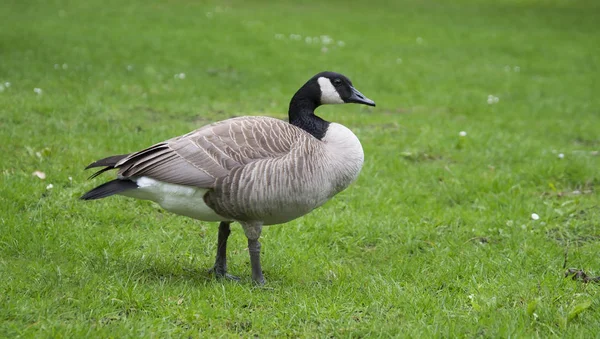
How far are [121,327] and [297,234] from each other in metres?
2.30

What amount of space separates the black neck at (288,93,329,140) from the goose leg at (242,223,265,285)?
863 millimetres

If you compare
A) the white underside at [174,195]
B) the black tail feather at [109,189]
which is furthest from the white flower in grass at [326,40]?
the black tail feather at [109,189]

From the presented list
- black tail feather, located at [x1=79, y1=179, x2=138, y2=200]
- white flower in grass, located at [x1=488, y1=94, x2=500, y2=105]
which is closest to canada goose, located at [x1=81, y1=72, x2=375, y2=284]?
black tail feather, located at [x1=79, y1=179, x2=138, y2=200]

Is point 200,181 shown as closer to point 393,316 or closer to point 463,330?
point 393,316

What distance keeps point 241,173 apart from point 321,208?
2182 mm

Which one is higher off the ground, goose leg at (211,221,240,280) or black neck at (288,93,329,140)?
black neck at (288,93,329,140)

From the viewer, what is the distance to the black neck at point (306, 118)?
195 inches

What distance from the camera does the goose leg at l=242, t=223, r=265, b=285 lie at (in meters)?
4.57

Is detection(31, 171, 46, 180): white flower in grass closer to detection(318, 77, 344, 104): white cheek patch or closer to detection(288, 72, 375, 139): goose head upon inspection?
detection(288, 72, 375, 139): goose head

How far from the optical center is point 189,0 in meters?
22.3

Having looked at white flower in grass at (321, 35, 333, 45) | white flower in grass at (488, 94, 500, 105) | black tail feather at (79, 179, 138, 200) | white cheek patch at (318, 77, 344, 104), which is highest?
white cheek patch at (318, 77, 344, 104)

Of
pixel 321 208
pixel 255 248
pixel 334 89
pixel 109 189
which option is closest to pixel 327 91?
pixel 334 89

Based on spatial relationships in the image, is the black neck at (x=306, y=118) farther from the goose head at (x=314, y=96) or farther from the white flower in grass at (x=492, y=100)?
the white flower in grass at (x=492, y=100)

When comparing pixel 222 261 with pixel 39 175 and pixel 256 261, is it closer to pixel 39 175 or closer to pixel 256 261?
pixel 256 261
